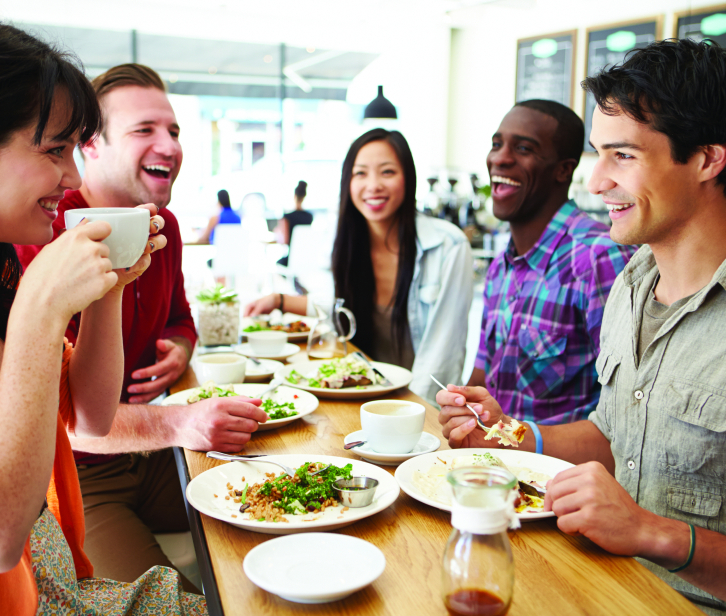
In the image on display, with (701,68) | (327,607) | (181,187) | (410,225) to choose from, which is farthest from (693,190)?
(181,187)

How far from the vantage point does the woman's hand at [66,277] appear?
0.90 m

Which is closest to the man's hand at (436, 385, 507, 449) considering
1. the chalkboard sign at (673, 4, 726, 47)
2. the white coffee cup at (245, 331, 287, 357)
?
the white coffee cup at (245, 331, 287, 357)

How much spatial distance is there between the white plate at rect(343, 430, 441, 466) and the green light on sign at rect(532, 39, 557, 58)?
5.96 metres

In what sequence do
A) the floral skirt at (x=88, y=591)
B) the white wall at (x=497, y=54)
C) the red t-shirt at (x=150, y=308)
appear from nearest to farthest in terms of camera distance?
the floral skirt at (x=88, y=591) → the red t-shirt at (x=150, y=308) → the white wall at (x=497, y=54)

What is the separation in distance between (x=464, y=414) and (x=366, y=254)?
168 centimetres

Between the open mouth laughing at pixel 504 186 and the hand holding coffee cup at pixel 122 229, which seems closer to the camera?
the hand holding coffee cup at pixel 122 229

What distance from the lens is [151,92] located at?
7.14 feet

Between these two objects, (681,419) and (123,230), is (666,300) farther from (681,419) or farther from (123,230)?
(123,230)

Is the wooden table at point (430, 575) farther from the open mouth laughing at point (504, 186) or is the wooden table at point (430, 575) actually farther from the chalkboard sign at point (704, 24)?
the chalkboard sign at point (704, 24)

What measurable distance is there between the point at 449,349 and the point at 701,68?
151 centimetres

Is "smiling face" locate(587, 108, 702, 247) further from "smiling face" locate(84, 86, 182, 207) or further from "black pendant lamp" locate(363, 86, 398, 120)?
"black pendant lamp" locate(363, 86, 398, 120)

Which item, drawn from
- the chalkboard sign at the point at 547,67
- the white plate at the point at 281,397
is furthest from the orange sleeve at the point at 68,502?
the chalkboard sign at the point at 547,67

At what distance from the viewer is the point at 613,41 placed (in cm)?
571

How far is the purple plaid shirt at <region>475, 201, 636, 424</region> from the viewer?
81.2 inches
